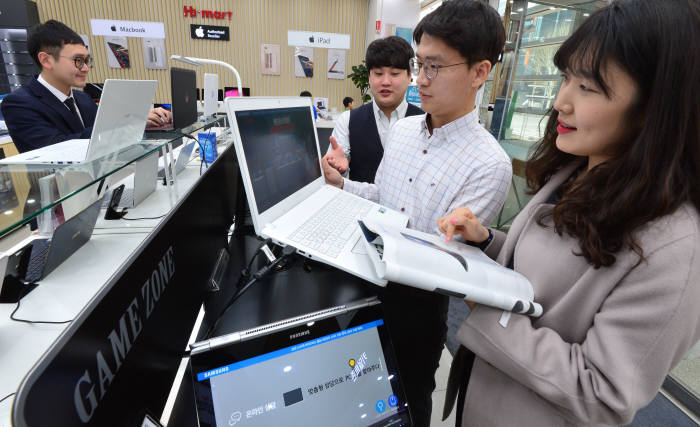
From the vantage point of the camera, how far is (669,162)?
1.87 ft

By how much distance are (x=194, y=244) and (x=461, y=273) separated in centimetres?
58

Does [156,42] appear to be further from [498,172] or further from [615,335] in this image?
[615,335]

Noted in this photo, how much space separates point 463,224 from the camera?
82 cm

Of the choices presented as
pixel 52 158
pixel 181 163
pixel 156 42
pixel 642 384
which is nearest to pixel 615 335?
pixel 642 384

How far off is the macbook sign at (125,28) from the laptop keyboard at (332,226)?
7.44 meters

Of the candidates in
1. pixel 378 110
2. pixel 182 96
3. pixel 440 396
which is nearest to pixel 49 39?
pixel 182 96

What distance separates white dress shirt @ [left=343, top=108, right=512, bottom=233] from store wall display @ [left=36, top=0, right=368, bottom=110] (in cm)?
679

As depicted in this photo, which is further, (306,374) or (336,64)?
(336,64)

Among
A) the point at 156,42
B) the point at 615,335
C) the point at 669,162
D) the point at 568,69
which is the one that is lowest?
the point at 615,335

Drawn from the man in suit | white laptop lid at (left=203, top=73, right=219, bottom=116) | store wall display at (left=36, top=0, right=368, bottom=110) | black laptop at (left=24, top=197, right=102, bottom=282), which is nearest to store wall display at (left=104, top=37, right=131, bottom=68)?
store wall display at (left=36, top=0, right=368, bottom=110)

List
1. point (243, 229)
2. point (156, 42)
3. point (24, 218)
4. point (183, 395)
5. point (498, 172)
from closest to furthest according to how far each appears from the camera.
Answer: point (24, 218)
point (183, 395)
point (498, 172)
point (243, 229)
point (156, 42)

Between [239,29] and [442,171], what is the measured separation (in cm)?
731

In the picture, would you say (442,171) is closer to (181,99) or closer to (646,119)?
(646,119)

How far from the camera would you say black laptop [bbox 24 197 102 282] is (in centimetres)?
80
